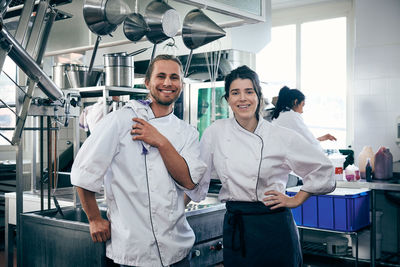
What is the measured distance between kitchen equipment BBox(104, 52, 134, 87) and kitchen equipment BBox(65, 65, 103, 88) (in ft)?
0.48

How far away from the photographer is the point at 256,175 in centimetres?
182

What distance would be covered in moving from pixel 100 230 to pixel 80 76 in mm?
1822

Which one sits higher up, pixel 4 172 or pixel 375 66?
pixel 375 66

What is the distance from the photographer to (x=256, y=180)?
183cm

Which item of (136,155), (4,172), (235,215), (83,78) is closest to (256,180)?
(235,215)

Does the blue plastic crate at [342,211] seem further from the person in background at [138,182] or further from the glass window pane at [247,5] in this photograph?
the person in background at [138,182]

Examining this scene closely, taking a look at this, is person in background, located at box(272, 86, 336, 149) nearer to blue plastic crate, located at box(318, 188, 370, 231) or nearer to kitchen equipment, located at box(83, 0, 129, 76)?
blue plastic crate, located at box(318, 188, 370, 231)

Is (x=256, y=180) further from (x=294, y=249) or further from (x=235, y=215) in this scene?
(x=294, y=249)

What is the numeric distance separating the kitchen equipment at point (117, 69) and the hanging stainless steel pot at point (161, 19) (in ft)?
2.34

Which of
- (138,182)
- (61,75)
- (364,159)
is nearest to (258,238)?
(138,182)

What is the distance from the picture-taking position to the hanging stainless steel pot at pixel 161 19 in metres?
2.44

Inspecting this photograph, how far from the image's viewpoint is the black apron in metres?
1.83

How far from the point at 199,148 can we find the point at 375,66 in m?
3.44

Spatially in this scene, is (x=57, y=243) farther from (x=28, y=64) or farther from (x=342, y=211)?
(x=342, y=211)
